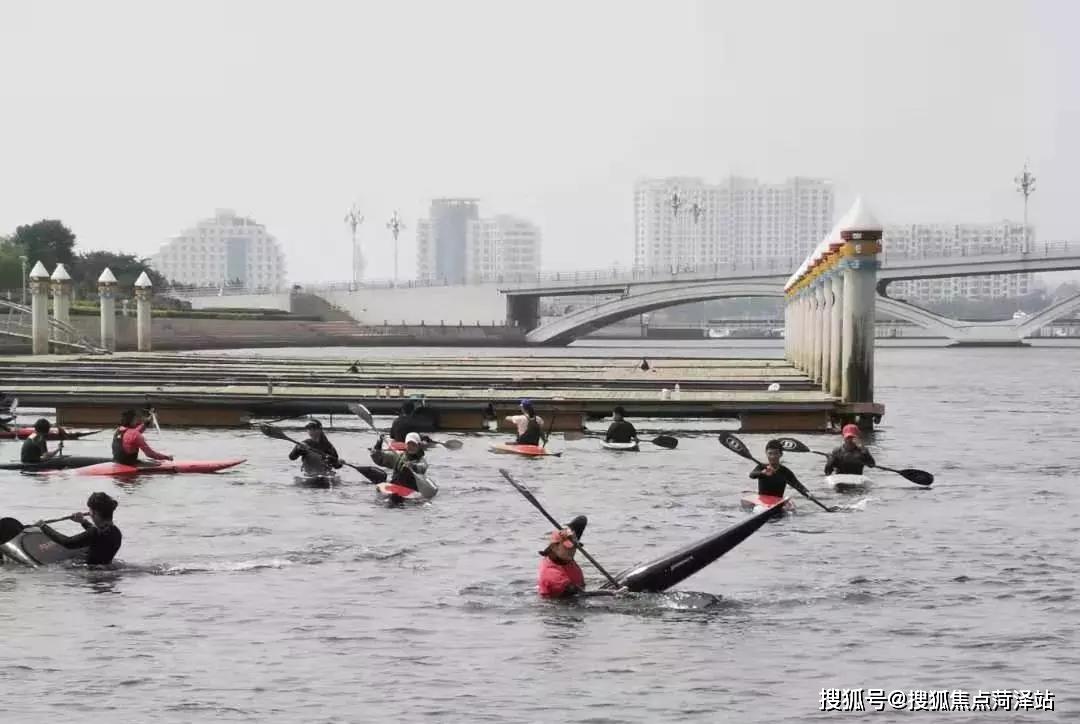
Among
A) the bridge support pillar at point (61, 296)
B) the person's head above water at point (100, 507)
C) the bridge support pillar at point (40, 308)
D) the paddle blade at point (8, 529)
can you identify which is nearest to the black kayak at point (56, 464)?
the paddle blade at point (8, 529)

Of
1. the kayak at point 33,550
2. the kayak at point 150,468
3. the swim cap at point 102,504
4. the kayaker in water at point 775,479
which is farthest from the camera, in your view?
the kayak at point 150,468

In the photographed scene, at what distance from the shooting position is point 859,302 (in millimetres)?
45750

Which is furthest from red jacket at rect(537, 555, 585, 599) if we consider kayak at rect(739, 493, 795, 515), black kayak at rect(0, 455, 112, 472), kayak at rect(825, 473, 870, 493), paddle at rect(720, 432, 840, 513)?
black kayak at rect(0, 455, 112, 472)

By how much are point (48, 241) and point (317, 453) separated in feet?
394

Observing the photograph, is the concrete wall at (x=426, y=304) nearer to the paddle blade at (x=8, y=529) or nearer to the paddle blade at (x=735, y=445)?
the paddle blade at (x=735, y=445)

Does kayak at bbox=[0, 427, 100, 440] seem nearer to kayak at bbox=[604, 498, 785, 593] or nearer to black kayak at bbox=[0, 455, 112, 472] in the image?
black kayak at bbox=[0, 455, 112, 472]

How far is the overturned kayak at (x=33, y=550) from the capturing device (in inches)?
942

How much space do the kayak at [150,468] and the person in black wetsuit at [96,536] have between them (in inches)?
414

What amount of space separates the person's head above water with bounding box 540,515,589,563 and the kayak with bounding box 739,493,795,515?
7.90 metres

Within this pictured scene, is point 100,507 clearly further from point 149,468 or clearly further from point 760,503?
point 149,468

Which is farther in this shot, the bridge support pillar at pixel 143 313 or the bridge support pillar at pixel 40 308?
the bridge support pillar at pixel 143 313

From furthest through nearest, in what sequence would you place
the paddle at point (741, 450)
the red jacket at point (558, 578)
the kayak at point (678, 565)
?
the paddle at point (741, 450) < the kayak at point (678, 565) < the red jacket at point (558, 578)

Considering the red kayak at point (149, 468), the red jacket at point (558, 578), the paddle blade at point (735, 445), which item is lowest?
the red jacket at point (558, 578)

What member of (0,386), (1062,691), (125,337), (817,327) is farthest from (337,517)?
(125,337)
